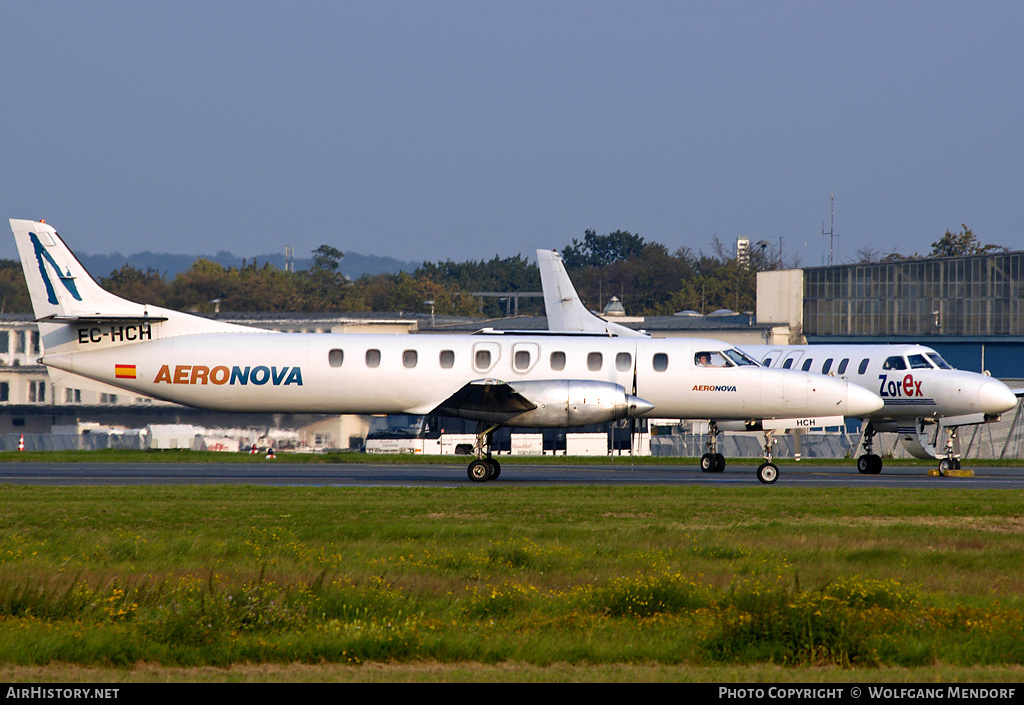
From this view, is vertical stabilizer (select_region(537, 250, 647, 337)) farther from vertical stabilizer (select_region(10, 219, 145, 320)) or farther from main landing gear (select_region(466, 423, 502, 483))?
vertical stabilizer (select_region(10, 219, 145, 320))

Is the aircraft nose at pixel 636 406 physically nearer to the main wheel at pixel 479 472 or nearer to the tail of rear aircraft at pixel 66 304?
the main wheel at pixel 479 472

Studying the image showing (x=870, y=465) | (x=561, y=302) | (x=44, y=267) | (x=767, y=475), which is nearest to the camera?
(x=44, y=267)

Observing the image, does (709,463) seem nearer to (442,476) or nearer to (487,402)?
(442,476)

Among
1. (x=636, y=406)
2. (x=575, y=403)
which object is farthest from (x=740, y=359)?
(x=575, y=403)

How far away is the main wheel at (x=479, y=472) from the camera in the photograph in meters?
24.4

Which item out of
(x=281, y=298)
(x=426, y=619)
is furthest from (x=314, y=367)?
(x=281, y=298)

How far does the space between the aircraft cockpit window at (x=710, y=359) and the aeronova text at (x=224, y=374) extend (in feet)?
30.5

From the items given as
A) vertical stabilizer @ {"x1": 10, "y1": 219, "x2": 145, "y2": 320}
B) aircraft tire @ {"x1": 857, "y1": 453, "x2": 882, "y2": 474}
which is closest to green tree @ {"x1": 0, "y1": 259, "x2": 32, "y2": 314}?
vertical stabilizer @ {"x1": 10, "y1": 219, "x2": 145, "y2": 320}

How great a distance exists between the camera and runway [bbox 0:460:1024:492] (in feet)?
78.6

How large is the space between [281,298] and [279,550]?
278 ft

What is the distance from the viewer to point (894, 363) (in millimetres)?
30547

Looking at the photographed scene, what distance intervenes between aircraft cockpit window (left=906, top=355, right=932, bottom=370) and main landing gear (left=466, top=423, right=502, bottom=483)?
13060 millimetres

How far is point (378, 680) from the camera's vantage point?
7.72m

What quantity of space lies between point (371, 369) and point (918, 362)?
620 inches
